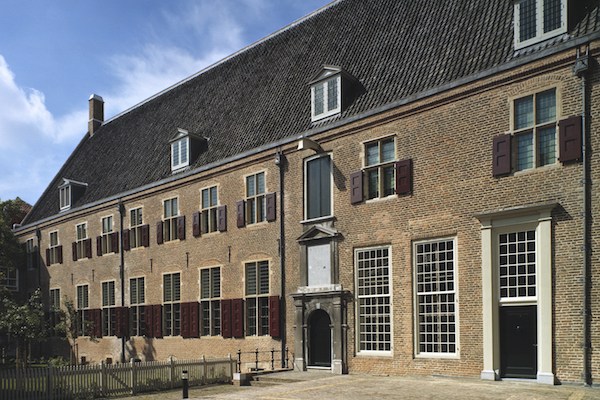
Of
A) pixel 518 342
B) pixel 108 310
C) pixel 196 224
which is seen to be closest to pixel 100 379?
pixel 196 224

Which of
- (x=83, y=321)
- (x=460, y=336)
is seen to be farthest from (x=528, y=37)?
(x=83, y=321)

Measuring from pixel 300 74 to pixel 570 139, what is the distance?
39.1 feet

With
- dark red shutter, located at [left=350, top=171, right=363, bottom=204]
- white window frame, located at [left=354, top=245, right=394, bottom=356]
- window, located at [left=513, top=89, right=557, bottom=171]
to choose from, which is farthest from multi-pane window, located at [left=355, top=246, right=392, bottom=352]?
window, located at [left=513, top=89, right=557, bottom=171]

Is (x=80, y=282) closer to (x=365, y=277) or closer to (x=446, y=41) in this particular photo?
(x=365, y=277)

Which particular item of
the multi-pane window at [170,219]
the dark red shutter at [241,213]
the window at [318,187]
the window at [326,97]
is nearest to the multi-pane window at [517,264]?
the window at [318,187]

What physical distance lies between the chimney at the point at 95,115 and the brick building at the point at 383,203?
11.9 m

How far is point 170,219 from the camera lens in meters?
26.1

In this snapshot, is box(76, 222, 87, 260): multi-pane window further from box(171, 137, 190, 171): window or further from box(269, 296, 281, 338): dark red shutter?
box(269, 296, 281, 338): dark red shutter

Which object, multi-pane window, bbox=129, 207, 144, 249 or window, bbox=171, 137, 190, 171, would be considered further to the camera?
multi-pane window, bbox=129, 207, 144, 249

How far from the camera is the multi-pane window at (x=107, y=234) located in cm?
2980

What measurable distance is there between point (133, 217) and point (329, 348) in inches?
552

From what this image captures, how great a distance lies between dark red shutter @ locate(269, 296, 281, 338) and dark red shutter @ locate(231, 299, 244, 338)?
70.8 inches

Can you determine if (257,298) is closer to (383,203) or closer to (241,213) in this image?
(241,213)

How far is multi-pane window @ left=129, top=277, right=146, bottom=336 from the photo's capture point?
2717 centimetres
